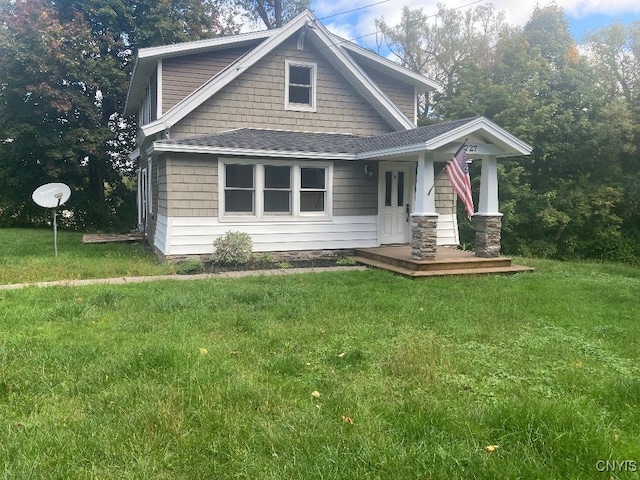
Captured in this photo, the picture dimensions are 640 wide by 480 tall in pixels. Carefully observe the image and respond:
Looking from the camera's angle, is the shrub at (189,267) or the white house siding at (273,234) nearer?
the shrub at (189,267)

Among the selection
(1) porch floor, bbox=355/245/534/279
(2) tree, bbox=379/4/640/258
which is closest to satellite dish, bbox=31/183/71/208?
(1) porch floor, bbox=355/245/534/279

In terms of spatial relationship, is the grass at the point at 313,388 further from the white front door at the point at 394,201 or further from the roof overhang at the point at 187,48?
the roof overhang at the point at 187,48

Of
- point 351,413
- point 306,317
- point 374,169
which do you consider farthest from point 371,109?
point 351,413

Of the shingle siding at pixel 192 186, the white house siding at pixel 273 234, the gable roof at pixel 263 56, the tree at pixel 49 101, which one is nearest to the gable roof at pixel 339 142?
the shingle siding at pixel 192 186

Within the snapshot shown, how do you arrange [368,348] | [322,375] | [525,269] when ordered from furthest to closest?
[525,269], [368,348], [322,375]

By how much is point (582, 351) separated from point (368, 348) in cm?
215

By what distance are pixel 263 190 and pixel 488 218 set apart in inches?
203

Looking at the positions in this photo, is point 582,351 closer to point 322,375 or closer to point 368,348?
point 368,348

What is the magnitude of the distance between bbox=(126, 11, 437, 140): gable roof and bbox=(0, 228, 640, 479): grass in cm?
575

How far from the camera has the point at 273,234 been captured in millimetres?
11930

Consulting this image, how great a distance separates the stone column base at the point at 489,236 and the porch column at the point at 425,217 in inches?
53.2

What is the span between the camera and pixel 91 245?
15.0 m

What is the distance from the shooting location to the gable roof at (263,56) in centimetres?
1136

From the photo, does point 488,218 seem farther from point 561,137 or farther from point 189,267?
point 561,137
